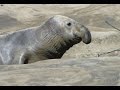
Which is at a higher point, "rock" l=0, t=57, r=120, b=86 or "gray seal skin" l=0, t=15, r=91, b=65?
"rock" l=0, t=57, r=120, b=86

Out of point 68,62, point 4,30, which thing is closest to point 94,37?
point 4,30

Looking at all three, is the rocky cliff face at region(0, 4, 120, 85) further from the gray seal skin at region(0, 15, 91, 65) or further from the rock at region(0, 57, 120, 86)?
the gray seal skin at region(0, 15, 91, 65)

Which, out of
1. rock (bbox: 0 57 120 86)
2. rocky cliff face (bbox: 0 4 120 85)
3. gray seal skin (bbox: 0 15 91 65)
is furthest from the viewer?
gray seal skin (bbox: 0 15 91 65)

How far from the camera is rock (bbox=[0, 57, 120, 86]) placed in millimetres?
5004

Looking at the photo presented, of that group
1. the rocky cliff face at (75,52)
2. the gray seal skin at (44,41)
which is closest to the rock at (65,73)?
the rocky cliff face at (75,52)

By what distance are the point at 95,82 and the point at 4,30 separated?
9039 millimetres

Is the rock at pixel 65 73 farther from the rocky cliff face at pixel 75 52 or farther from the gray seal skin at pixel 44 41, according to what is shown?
the gray seal skin at pixel 44 41

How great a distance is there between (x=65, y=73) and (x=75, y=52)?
6.30 metres

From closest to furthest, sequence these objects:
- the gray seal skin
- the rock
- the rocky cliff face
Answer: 1. the rock
2. the rocky cliff face
3. the gray seal skin

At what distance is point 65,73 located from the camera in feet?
18.0

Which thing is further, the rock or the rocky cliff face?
the rocky cliff face

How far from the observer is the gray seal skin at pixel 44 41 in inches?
341

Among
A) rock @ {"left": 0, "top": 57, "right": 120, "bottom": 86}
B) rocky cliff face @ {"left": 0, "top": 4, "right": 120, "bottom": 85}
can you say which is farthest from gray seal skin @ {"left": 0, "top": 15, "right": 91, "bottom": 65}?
rock @ {"left": 0, "top": 57, "right": 120, "bottom": 86}

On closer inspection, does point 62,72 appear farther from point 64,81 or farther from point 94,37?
point 94,37
